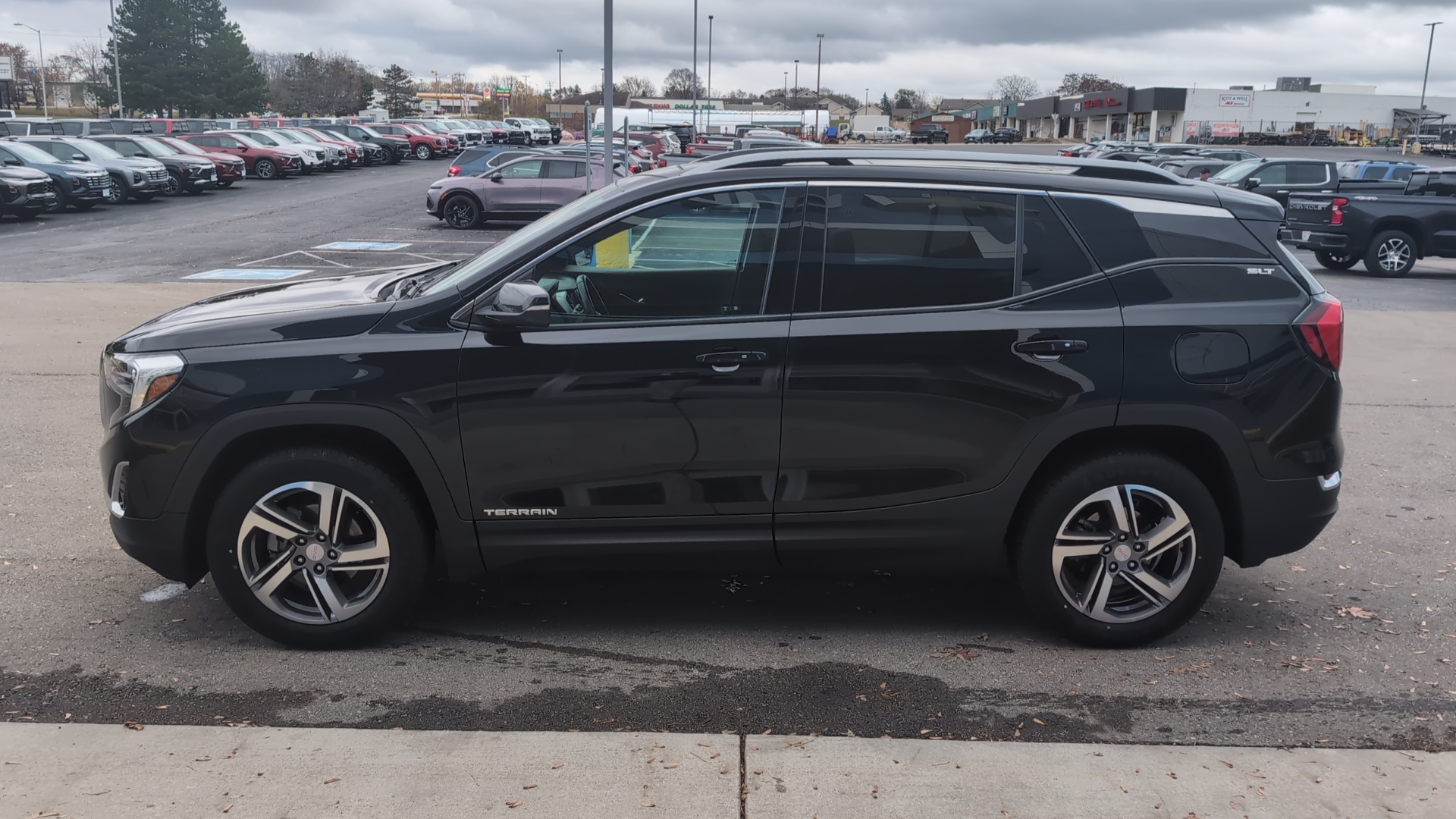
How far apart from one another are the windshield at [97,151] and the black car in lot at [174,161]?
40 cm

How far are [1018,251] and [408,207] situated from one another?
1076 inches

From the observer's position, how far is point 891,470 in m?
4.12

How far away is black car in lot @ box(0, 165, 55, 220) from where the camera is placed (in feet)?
76.8

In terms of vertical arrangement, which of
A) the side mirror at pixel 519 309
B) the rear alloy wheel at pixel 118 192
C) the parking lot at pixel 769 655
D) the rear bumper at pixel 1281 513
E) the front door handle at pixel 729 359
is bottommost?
the parking lot at pixel 769 655

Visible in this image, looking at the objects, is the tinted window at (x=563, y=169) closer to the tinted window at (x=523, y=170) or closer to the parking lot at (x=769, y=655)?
the tinted window at (x=523, y=170)

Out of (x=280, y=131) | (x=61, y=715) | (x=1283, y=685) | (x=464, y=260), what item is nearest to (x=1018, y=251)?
(x=1283, y=685)

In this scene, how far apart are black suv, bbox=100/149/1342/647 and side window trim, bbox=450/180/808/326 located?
0.01 m

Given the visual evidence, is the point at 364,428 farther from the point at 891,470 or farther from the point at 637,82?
the point at 637,82

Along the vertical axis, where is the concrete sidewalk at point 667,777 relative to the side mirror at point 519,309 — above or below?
below

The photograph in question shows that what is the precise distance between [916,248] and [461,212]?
21437 mm

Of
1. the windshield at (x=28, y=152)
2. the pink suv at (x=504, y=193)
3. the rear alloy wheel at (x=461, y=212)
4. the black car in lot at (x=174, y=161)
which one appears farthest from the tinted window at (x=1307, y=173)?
the windshield at (x=28, y=152)

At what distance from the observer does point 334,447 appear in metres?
4.08

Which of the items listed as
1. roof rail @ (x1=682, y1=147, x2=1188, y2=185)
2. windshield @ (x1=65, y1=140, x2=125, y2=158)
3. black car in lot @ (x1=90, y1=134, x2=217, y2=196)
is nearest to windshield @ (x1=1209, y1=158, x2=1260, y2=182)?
roof rail @ (x1=682, y1=147, x2=1188, y2=185)

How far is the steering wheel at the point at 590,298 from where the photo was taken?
13.6 ft
